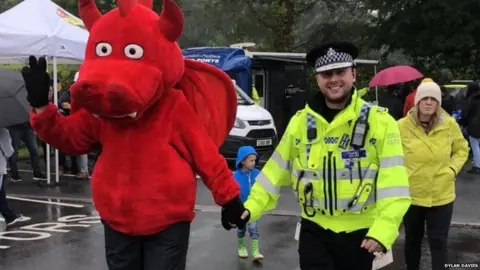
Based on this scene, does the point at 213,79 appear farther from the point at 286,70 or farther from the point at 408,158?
the point at 286,70

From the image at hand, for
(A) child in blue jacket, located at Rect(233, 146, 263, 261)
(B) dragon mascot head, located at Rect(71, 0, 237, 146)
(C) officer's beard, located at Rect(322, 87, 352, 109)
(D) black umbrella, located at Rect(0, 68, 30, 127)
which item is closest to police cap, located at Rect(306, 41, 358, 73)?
(C) officer's beard, located at Rect(322, 87, 352, 109)

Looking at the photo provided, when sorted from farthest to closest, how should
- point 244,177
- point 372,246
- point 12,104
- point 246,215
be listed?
point 12,104 → point 244,177 → point 246,215 → point 372,246

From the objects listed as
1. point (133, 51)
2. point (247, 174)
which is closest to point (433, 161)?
point (247, 174)

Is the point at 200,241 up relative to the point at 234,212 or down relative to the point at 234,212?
down

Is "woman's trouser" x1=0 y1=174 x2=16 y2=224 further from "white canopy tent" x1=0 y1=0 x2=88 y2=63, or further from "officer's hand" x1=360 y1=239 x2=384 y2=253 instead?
"officer's hand" x1=360 y1=239 x2=384 y2=253

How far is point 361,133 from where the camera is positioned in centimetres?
348

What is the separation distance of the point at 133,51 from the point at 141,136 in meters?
0.45

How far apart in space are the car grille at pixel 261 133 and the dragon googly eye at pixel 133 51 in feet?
34.3

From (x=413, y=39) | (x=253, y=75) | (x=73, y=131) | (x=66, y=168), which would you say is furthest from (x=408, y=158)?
(x=413, y=39)

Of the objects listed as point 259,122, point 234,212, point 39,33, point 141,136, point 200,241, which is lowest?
point 200,241

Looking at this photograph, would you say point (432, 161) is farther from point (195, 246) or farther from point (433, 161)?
point (195, 246)

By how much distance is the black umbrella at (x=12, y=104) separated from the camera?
24.5ft

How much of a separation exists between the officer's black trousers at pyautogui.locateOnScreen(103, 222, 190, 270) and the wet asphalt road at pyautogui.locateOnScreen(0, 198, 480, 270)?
9.65 ft

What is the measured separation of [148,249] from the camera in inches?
141
